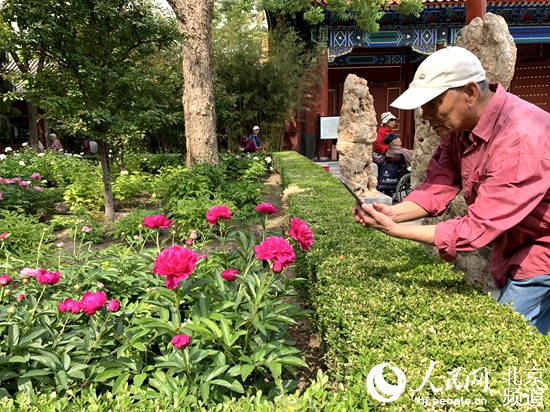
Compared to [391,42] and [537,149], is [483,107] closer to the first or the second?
[537,149]

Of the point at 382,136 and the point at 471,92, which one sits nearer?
the point at 471,92

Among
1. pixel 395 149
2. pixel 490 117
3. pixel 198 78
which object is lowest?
pixel 395 149

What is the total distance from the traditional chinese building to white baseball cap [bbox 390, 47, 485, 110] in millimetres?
8604

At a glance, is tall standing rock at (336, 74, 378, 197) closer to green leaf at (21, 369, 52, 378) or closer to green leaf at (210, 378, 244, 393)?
green leaf at (210, 378, 244, 393)

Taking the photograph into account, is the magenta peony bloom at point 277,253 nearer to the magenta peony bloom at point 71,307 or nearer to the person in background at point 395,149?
the magenta peony bloom at point 71,307

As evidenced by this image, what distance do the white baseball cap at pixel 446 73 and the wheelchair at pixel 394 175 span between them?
6.07 m

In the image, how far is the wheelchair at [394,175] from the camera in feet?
24.7

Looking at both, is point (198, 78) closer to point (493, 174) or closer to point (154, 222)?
point (154, 222)

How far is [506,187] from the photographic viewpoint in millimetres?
1451

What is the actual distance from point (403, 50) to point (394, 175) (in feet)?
31.4

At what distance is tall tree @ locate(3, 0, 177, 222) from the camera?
15.7ft

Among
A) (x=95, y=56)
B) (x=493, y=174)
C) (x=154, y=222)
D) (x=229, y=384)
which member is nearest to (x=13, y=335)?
(x=154, y=222)

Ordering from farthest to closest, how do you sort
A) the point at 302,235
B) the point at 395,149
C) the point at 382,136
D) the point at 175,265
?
the point at 382,136, the point at 395,149, the point at 302,235, the point at 175,265

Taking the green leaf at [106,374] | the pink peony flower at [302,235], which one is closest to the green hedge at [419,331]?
the pink peony flower at [302,235]
